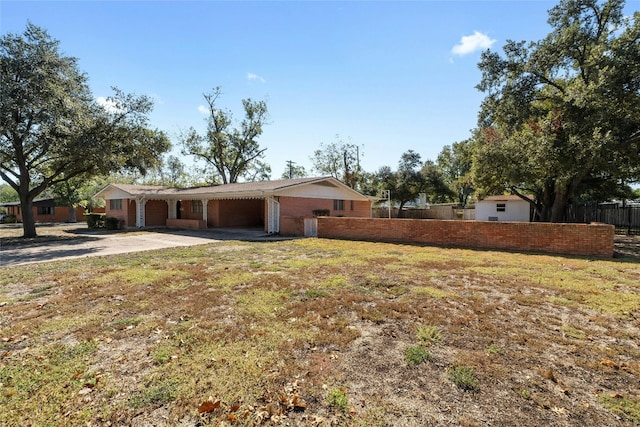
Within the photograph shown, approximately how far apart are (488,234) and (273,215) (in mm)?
11035

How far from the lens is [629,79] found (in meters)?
13.6

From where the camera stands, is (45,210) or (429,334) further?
(45,210)

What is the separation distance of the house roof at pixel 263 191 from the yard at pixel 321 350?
1145cm

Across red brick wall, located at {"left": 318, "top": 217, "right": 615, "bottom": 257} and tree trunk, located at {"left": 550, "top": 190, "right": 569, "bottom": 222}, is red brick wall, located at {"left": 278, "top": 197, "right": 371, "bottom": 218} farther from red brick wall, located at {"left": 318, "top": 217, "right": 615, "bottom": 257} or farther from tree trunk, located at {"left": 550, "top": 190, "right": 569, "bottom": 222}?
tree trunk, located at {"left": 550, "top": 190, "right": 569, "bottom": 222}

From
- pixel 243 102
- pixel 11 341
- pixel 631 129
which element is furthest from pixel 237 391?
pixel 243 102

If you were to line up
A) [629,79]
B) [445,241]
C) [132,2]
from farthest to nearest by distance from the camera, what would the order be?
[629,79] < [445,241] < [132,2]

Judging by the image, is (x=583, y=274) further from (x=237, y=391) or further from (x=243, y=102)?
(x=243, y=102)

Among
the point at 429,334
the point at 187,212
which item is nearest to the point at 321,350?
the point at 429,334

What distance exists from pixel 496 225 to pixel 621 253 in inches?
156

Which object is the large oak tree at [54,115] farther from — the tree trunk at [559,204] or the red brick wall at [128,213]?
the tree trunk at [559,204]

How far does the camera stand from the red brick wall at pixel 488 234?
1016cm

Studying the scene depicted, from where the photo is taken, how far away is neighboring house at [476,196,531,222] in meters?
28.7

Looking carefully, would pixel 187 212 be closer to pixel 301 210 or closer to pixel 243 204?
pixel 243 204

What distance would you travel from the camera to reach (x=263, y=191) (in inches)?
696
